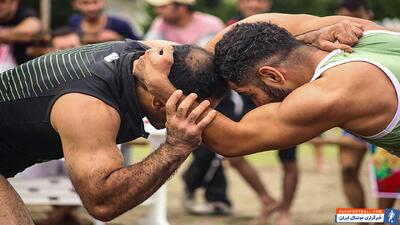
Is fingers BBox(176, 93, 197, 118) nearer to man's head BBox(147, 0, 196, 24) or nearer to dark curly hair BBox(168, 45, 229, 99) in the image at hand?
dark curly hair BBox(168, 45, 229, 99)

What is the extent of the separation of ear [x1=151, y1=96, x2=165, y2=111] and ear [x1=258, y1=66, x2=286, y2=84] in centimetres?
42

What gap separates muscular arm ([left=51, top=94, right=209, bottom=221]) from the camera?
3.60 meters

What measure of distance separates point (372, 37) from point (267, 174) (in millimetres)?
6520

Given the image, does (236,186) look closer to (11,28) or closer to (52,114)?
(11,28)

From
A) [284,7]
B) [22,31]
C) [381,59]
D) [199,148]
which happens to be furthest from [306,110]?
[284,7]

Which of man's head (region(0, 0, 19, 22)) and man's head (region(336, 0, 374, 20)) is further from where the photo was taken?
man's head (region(0, 0, 19, 22))

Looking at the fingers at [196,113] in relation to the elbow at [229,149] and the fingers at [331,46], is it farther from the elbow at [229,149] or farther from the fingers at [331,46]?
the fingers at [331,46]

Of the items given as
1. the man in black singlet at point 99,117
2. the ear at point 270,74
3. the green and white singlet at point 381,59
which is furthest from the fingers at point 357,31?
the man in black singlet at point 99,117

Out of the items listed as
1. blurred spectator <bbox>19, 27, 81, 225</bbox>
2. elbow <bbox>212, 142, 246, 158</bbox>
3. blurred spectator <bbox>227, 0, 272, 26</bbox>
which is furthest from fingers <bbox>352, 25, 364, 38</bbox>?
blurred spectator <bbox>227, 0, 272, 26</bbox>

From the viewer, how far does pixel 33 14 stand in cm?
793

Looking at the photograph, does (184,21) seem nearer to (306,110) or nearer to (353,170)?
(353,170)

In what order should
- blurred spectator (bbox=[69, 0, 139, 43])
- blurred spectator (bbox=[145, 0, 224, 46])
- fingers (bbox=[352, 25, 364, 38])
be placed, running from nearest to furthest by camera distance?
fingers (bbox=[352, 25, 364, 38])
blurred spectator (bbox=[69, 0, 139, 43])
blurred spectator (bbox=[145, 0, 224, 46])

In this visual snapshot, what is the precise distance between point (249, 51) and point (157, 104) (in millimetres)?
433

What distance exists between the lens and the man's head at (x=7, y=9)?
25.1 feet
